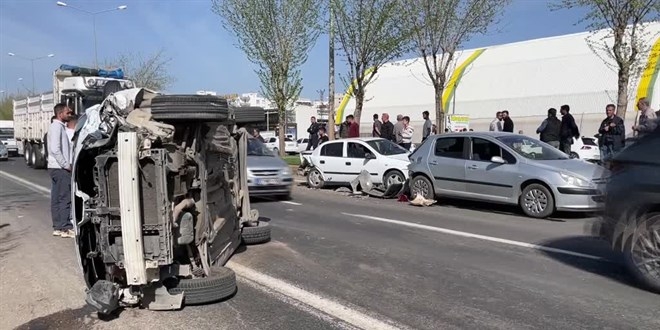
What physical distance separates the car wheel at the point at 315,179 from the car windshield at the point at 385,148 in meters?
1.81

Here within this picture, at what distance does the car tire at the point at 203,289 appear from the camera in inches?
187

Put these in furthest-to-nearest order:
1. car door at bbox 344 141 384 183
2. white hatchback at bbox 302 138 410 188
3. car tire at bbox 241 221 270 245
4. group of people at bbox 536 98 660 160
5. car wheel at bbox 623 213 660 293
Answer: car door at bbox 344 141 384 183, white hatchback at bbox 302 138 410 188, group of people at bbox 536 98 660 160, car tire at bbox 241 221 270 245, car wheel at bbox 623 213 660 293

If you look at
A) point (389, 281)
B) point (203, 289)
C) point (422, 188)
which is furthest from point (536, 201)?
point (203, 289)

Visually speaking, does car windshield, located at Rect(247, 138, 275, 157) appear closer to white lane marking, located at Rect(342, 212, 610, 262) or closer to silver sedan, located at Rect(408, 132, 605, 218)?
silver sedan, located at Rect(408, 132, 605, 218)

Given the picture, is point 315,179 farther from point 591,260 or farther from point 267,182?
point 591,260

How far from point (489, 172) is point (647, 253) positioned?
5.49m

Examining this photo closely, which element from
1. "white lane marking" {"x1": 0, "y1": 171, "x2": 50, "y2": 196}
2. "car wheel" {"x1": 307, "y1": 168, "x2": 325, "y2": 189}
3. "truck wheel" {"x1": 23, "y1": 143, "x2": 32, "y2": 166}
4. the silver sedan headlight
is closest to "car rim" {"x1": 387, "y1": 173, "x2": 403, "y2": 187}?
"car wheel" {"x1": 307, "y1": 168, "x2": 325, "y2": 189}

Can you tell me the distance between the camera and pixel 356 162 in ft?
46.5

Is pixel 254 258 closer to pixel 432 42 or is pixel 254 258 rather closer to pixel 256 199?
pixel 256 199

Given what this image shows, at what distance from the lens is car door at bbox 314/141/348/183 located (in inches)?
574

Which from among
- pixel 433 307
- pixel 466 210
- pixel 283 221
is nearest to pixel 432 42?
pixel 466 210

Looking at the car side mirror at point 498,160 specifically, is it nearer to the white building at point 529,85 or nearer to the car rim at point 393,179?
the car rim at point 393,179

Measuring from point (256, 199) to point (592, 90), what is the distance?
26.8 m

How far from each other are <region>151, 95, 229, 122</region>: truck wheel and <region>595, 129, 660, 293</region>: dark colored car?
4.04 metres
